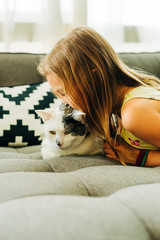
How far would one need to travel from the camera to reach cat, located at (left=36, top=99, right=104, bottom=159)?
121cm

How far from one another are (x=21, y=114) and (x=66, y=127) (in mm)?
477

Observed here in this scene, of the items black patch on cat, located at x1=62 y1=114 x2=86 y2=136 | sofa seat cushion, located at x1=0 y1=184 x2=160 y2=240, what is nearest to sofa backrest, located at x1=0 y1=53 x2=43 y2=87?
black patch on cat, located at x1=62 y1=114 x2=86 y2=136

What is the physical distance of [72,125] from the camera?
47.6 inches

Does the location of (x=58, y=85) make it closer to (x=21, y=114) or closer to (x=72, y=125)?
(x=72, y=125)

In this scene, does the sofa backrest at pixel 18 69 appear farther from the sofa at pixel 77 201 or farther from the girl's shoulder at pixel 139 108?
the girl's shoulder at pixel 139 108

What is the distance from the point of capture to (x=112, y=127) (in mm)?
1290

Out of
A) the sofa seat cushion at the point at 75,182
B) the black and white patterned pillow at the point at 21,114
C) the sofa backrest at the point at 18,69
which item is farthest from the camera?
the sofa backrest at the point at 18,69

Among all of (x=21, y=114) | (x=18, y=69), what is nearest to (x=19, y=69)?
(x=18, y=69)

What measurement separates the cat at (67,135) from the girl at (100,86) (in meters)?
0.05

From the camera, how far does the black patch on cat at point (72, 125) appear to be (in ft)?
3.97

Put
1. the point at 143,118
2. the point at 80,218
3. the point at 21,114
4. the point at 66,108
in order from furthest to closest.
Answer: the point at 21,114
the point at 66,108
the point at 143,118
the point at 80,218

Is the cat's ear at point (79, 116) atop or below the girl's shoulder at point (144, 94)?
below

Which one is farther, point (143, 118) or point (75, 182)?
point (143, 118)

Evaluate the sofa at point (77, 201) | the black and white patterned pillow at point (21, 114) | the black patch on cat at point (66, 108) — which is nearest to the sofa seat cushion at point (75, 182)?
the sofa at point (77, 201)
